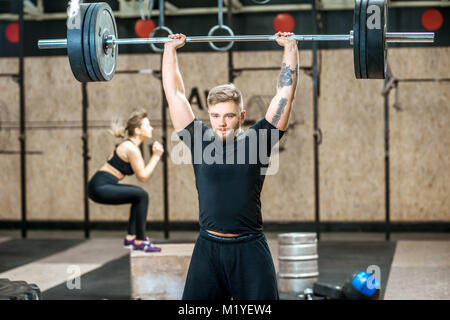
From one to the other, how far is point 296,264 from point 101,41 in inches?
90.9

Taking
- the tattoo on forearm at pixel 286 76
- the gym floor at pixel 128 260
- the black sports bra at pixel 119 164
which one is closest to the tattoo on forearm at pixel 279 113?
the tattoo on forearm at pixel 286 76

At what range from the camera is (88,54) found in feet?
9.16

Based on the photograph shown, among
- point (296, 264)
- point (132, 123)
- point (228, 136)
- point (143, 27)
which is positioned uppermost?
point (143, 27)

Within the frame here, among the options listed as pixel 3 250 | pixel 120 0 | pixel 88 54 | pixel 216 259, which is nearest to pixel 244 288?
pixel 216 259

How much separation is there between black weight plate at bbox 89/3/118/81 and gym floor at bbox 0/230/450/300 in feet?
6.23

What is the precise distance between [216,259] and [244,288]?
14 cm

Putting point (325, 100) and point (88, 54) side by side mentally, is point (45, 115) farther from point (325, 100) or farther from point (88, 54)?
point (88, 54)

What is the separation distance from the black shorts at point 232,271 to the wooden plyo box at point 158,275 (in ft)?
6.10

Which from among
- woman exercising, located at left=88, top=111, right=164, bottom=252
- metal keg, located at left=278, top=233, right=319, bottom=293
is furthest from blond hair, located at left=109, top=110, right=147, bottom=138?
metal keg, located at left=278, top=233, right=319, bottom=293

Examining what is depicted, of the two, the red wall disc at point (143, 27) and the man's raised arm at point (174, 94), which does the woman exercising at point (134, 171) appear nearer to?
the red wall disc at point (143, 27)

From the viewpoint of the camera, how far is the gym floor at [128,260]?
460 centimetres

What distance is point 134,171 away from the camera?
4930 millimetres

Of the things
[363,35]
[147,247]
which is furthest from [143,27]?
[363,35]

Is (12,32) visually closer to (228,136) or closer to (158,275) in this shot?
(158,275)
